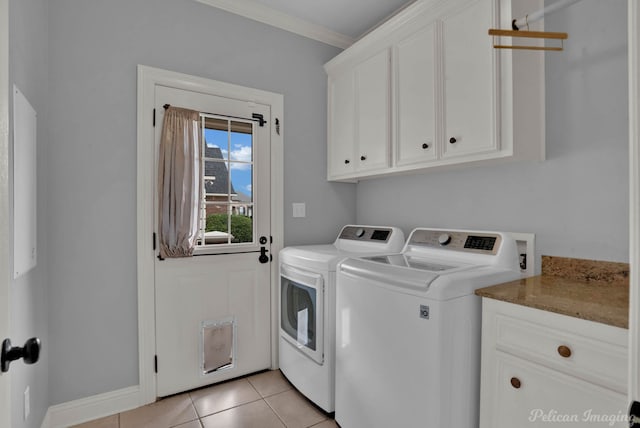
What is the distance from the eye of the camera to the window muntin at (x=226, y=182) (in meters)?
2.35

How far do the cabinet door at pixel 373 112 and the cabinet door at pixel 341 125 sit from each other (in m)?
0.07

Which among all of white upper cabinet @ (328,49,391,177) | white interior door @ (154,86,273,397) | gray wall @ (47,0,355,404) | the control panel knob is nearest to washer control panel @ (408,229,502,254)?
the control panel knob

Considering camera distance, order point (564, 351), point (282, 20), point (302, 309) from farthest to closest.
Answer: point (282, 20)
point (302, 309)
point (564, 351)

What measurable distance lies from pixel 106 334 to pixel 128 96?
1475 mm

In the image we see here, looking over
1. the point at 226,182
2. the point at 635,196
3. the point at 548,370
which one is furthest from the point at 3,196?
the point at 226,182

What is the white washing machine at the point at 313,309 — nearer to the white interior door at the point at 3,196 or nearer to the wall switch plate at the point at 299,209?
the wall switch plate at the point at 299,209

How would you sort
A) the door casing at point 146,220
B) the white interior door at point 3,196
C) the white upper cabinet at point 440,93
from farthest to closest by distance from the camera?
the door casing at point 146,220
the white upper cabinet at point 440,93
the white interior door at point 3,196

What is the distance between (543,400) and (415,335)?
483 millimetres

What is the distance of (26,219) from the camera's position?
149 cm

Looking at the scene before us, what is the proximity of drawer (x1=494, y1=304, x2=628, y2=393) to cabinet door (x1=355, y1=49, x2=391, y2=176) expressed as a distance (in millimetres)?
1273

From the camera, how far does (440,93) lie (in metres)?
1.89

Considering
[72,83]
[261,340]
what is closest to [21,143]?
[72,83]

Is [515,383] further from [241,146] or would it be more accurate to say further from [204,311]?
[241,146]

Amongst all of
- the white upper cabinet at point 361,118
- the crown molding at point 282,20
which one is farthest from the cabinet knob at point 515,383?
the crown molding at point 282,20
